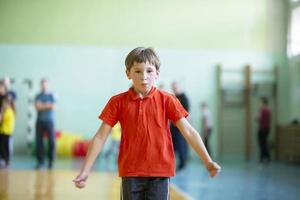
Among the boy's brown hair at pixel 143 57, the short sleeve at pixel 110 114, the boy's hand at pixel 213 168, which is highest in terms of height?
the boy's brown hair at pixel 143 57

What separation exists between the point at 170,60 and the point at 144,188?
11.4 meters

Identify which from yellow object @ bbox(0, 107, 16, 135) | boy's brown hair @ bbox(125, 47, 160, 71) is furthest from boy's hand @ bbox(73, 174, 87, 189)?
yellow object @ bbox(0, 107, 16, 135)

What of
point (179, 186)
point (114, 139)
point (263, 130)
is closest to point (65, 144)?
point (114, 139)

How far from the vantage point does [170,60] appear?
14008 mm

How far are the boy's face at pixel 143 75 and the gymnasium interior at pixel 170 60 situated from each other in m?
10.5

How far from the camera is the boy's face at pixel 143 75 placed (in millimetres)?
2654

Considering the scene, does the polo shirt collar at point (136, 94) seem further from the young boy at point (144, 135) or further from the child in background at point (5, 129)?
the child in background at point (5, 129)

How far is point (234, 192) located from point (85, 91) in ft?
25.1

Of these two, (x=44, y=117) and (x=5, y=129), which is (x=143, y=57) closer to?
(x=44, y=117)

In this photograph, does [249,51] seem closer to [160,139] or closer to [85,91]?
[85,91]

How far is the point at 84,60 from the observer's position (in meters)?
13.7

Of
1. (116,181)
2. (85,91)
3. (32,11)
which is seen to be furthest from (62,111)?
(116,181)

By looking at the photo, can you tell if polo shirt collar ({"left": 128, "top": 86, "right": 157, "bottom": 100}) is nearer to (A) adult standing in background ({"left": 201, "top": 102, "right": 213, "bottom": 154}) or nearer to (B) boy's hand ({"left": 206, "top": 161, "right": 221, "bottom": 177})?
(B) boy's hand ({"left": 206, "top": 161, "right": 221, "bottom": 177})

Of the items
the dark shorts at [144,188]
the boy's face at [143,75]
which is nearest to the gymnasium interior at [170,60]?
the dark shorts at [144,188]
